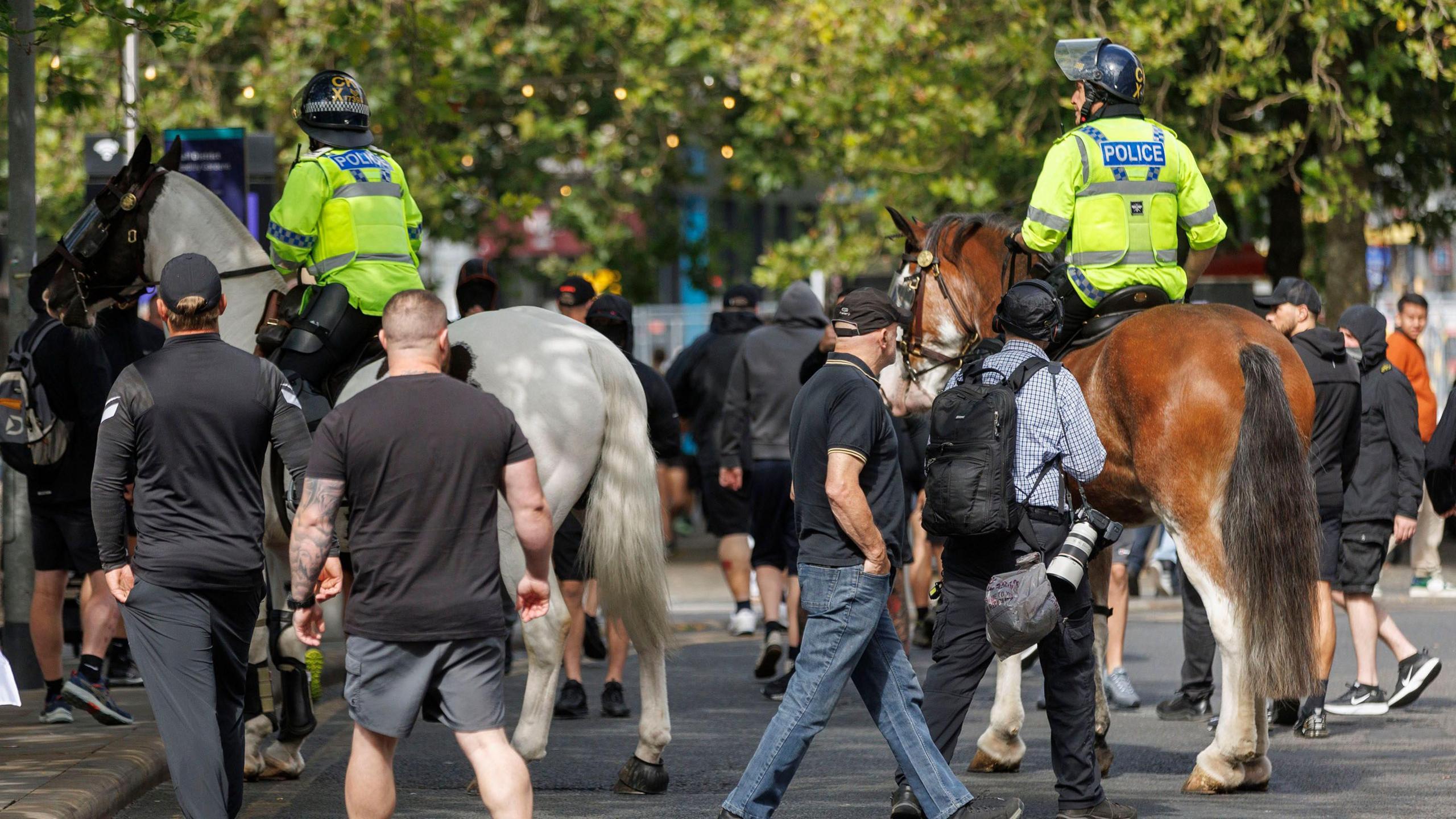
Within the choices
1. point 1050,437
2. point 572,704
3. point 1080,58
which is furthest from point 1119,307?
point 572,704

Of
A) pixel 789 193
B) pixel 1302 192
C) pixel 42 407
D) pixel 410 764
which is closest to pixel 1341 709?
pixel 410 764

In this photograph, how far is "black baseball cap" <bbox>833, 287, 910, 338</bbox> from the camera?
6559 millimetres

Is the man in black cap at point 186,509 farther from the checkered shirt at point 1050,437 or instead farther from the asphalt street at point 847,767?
the checkered shirt at point 1050,437

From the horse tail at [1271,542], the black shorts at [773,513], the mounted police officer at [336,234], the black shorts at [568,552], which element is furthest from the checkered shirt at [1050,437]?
the black shorts at [773,513]

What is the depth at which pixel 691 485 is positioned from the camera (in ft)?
73.5

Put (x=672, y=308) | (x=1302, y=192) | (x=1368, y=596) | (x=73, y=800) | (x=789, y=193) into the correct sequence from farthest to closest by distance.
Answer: (x=789, y=193) → (x=672, y=308) → (x=1302, y=192) → (x=1368, y=596) → (x=73, y=800)

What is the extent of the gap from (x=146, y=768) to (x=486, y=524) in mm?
3027

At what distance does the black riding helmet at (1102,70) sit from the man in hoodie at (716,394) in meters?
4.61

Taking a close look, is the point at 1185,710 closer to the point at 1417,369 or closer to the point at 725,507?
the point at 725,507

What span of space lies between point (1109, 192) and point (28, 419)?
529 cm

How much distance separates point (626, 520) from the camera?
7.52 metres

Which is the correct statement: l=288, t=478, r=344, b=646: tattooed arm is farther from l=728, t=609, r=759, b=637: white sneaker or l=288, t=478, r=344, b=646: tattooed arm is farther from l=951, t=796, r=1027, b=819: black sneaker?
l=728, t=609, r=759, b=637: white sneaker

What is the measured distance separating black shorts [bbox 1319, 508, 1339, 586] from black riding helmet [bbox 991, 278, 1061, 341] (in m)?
3.24

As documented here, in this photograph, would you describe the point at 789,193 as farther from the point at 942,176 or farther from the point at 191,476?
the point at 191,476
